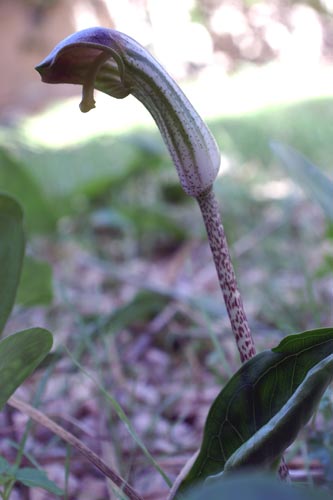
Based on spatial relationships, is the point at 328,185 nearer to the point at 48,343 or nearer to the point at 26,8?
the point at 48,343

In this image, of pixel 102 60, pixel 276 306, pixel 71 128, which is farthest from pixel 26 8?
pixel 102 60

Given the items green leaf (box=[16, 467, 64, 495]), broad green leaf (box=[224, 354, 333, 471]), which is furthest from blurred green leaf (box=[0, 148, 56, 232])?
broad green leaf (box=[224, 354, 333, 471])

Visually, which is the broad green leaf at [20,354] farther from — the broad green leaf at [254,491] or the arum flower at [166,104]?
the broad green leaf at [254,491]

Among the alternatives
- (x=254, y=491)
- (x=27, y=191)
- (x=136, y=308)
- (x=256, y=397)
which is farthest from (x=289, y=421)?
(x=27, y=191)

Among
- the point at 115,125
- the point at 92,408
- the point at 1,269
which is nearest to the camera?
the point at 1,269

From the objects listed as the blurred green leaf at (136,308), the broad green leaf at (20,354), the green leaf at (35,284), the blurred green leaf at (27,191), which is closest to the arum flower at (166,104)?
the broad green leaf at (20,354)

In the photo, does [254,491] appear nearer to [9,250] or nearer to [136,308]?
[9,250]

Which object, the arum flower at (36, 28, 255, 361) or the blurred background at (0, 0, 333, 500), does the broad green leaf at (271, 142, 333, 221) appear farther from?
the arum flower at (36, 28, 255, 361)
